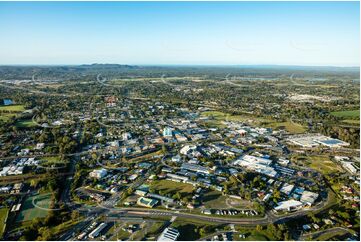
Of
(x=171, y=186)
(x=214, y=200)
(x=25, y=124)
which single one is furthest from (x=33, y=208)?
(x=25, y=124)

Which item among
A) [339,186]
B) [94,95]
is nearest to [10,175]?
[339,186]

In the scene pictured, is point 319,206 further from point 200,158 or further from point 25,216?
point 25,216

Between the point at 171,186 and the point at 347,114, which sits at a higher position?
the point at 347,114

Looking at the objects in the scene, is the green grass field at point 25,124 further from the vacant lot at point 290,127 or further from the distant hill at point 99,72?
the distant hill at point 99,72

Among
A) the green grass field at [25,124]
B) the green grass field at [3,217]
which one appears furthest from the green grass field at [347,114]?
the green grass field at [25,124]

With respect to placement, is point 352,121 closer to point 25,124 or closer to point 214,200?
point 214,200
